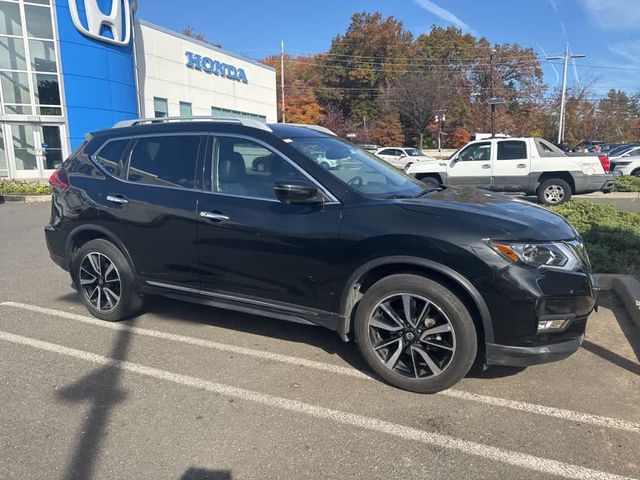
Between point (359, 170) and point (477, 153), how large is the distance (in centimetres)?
1002

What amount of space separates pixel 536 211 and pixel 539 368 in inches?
47.3

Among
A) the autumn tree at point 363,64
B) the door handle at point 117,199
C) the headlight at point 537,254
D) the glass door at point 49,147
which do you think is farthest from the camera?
the autumn tree at point 363,64

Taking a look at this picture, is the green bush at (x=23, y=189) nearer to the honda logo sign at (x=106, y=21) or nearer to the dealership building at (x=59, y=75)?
the dealership building at (x=59, y=75)

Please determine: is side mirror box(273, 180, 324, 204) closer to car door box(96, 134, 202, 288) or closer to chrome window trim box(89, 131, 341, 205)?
chrome window trim box(89, 131, 341, 205)

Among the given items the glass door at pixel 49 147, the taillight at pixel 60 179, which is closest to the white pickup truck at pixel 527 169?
the taillight at pixel 60 179

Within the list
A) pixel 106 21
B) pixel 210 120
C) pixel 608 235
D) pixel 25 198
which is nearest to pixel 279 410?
pixel 210 120

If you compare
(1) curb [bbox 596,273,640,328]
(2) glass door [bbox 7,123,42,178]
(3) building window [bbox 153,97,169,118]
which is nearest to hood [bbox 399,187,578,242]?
(1) curb [bbox 596,273,640,328]

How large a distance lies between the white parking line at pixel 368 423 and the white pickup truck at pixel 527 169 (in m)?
9.90

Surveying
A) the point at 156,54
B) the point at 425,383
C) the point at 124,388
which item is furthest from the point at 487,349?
the point at 156,54

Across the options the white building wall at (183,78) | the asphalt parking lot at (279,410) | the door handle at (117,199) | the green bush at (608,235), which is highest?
the white building wall at (183,78)

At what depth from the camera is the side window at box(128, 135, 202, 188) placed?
418 cm

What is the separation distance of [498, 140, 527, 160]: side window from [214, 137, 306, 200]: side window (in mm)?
10384

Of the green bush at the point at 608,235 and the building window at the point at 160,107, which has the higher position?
the building window at the point at 160,107

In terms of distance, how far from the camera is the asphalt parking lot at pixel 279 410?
Answer: 2.67m
